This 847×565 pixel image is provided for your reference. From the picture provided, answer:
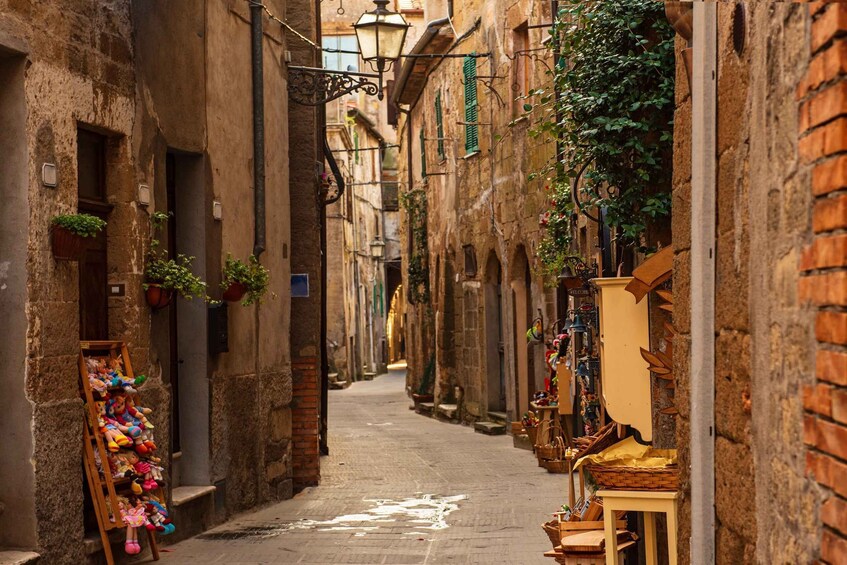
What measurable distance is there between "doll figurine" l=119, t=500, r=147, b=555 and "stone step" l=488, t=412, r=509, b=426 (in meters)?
11.3

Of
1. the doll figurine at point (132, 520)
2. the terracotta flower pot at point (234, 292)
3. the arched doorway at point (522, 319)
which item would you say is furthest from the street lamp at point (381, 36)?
the arched doorway at point (522, 319)

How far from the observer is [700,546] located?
13.6ft

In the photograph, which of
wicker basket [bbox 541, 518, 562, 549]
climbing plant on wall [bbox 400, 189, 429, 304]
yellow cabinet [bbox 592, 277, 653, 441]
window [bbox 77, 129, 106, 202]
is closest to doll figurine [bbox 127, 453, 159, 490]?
window [bbox 77, 129, 106, 202]

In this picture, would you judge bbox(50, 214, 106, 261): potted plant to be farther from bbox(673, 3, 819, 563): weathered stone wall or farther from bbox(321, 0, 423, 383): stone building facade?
bbox(321, 0, 423, 383): stone building facade

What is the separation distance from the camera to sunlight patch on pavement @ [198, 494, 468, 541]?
991 centimetres

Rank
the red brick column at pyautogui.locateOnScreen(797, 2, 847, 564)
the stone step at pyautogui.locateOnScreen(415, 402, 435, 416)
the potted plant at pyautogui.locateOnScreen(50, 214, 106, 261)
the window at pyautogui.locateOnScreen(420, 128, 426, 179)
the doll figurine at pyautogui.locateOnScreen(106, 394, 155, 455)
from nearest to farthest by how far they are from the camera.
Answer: the red brick column at pyautogui.locateOnScreen(797, 2, 847, 564), the potted plant at pyautogui.locateOnScreen(50, 214, 106, 261), the doll figurine at pyautogui.locateOnScreen(106, 394, 155, 455), the stone step at pyautogui.locateOnScreen(415, 402, 435, 416), the window at pyautogui.locateOnScreen(420, 128, 426, 179)

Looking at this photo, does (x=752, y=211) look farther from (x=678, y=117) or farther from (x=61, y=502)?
(x=61, y=502)

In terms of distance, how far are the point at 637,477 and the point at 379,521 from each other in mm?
4649

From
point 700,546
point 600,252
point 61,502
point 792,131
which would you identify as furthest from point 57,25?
point 792,131

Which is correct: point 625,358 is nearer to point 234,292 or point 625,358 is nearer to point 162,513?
point 162,513

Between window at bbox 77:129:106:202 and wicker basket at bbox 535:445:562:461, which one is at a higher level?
window at bbox 77:129:106:202

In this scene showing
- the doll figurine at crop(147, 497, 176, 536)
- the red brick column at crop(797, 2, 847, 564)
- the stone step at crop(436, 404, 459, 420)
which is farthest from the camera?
the stone step at crop(436, 404, 459, 420)

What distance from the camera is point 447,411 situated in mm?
22312

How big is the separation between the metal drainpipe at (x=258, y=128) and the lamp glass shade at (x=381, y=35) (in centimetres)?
97
